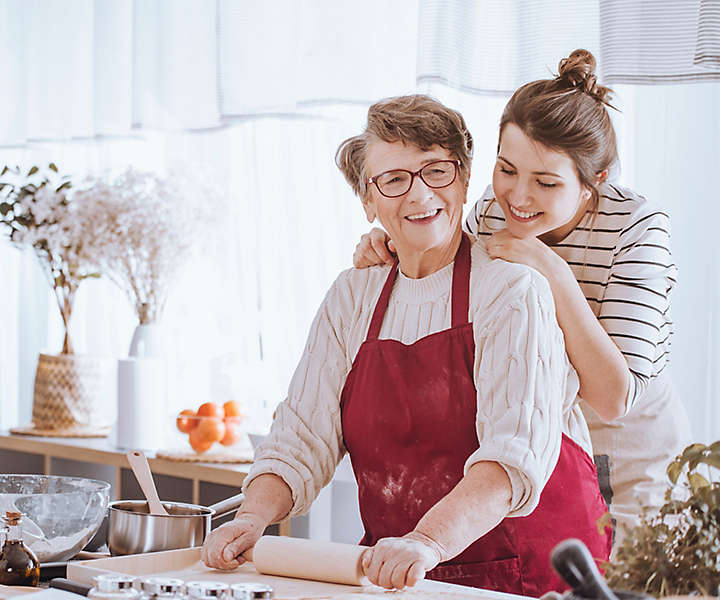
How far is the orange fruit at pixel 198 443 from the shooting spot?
2568 mm

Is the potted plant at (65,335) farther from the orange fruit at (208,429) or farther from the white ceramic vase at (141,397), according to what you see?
the orange fruit at (208,429)

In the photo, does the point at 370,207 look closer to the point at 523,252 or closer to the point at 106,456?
the point at 523,252

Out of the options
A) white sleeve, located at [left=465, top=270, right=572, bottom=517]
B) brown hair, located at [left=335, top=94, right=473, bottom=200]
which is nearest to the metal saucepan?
white sleeve, located at [left=465, top=270, right=572, bottom=517]

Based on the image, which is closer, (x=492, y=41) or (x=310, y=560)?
(x=310, y=560)

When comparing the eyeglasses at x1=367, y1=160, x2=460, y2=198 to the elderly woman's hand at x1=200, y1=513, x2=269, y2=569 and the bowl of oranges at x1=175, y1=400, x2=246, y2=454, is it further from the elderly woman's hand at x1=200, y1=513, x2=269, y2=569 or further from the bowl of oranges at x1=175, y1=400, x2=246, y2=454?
the bowl of oranges at x1=175, y1=400, x2=246, y2=454

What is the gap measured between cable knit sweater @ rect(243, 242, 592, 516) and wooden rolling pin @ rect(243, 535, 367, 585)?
0.22 m

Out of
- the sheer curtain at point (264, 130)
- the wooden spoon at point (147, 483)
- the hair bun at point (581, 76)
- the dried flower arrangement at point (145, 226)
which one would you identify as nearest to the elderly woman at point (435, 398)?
the wooden spoon at point (147, 483)

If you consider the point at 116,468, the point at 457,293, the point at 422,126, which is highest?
the point at 422,126

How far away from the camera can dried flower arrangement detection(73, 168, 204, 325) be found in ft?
8.77

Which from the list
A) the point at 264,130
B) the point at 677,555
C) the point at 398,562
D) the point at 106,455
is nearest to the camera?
the point at 677,555

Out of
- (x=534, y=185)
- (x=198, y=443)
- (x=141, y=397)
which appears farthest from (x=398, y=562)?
(x=141, y=397)

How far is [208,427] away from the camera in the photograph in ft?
8.43

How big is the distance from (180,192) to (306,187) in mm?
354

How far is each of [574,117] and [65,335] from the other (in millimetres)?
1851
